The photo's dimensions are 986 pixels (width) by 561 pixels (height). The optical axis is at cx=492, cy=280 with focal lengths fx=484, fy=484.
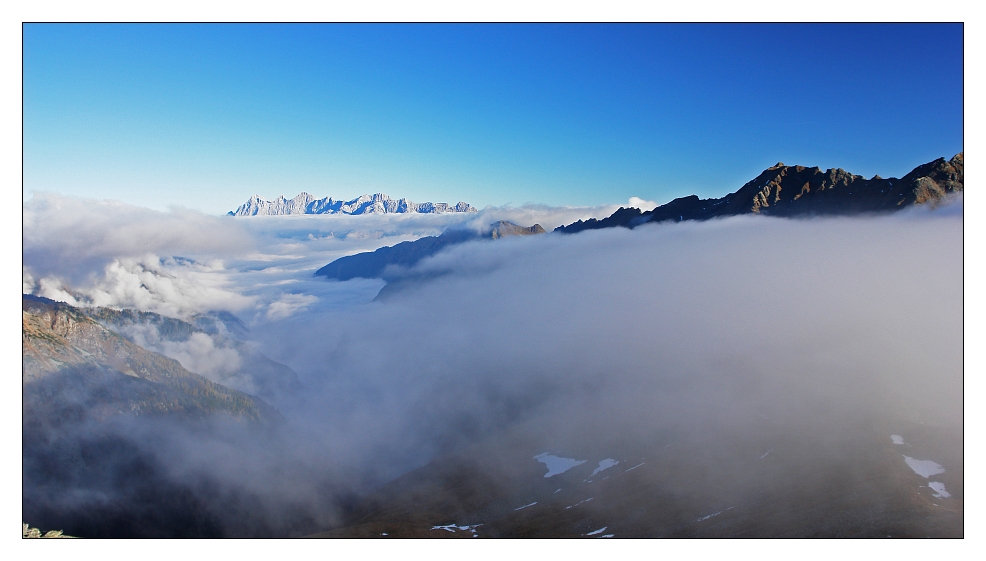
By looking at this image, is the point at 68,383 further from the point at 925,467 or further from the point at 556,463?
the point at 925,467

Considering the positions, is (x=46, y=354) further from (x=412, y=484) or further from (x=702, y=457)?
(x=702, y=457)

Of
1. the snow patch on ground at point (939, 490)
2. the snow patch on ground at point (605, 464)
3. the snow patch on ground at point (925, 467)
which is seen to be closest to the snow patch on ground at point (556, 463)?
the snow patch on ground at point (605, 464)

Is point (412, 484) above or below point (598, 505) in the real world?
below

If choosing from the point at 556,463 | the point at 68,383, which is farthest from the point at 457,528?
the point at 68,383

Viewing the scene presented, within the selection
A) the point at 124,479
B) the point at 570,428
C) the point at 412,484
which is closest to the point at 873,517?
the point at 570,428

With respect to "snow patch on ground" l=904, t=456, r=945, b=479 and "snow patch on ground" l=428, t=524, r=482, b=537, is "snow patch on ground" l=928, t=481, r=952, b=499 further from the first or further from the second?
"snow patch on ground" l=428, t=524, r=482, b=537

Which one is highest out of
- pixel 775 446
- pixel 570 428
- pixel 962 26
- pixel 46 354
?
pixel 962 26
